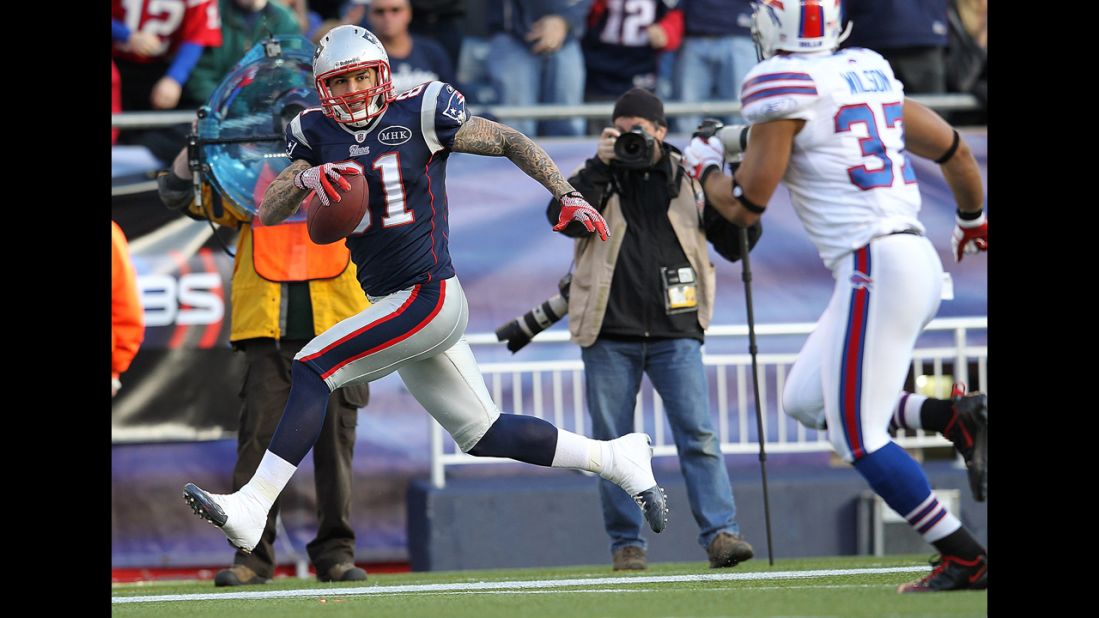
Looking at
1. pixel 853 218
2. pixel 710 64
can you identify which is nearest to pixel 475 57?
pixel 710 64

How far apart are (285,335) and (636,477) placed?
1.73 m

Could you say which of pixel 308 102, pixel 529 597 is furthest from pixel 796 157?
pixel 308 102

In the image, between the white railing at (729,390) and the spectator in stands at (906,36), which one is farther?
the spectator in stands at (906,36)

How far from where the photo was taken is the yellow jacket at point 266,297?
6738mm

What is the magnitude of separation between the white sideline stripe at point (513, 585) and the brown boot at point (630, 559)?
1.53 feet

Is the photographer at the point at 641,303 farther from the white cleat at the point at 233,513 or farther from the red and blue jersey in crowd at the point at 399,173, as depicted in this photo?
the white cleat at the point at 233,513

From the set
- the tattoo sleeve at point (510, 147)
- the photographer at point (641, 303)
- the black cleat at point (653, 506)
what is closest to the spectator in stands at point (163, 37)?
the photographer at point (641, 303)

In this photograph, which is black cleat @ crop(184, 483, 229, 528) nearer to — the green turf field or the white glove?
the green turf field

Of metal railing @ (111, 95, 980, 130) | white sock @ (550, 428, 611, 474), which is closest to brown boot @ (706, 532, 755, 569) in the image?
white sock @ (550, 428, 611, 474)

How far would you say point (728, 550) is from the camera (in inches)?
259

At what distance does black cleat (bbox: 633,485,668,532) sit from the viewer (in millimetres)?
5777

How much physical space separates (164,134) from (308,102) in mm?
2142

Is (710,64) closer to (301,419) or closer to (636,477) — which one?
(636,477)
